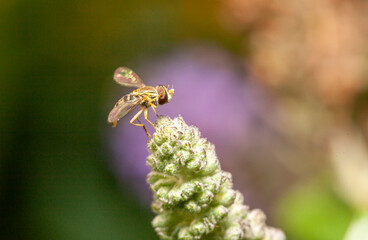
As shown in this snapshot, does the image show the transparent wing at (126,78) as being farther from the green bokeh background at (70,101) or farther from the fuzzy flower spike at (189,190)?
the green bokeh background at (70,101)

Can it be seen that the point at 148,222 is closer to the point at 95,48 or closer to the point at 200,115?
the point at 200,115

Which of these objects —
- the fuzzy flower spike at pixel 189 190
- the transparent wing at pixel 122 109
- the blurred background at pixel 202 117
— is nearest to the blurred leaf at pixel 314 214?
the blurred background at pixel 202 117

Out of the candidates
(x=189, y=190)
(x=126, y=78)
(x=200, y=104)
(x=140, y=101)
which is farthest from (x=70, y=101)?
(x=189, y=190)

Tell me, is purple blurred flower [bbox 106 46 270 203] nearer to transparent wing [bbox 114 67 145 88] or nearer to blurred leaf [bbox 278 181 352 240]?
blurred leaf [bbox 278 181 352 240]

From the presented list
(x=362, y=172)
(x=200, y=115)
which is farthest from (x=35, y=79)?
(x=362, y=172)

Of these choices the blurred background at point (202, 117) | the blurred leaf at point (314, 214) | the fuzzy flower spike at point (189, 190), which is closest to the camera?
the fuzzy flower spike at point (189, 190)

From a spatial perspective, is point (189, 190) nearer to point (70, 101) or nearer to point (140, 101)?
point (140, 101)
